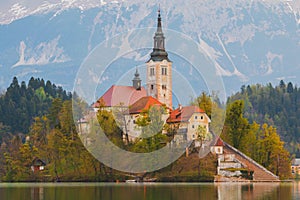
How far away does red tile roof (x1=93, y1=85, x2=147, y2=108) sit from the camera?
104m

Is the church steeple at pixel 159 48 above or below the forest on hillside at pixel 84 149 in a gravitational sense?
above

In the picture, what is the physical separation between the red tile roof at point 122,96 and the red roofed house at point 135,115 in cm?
164

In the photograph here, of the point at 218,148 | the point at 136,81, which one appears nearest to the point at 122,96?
the point at 136,81

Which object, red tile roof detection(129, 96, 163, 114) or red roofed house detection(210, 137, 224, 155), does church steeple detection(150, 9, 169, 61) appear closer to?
red tile roof detection(129, 96, 163, 114)

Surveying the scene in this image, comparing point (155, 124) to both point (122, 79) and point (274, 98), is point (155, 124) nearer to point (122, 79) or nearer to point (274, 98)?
A: point (122, 79)

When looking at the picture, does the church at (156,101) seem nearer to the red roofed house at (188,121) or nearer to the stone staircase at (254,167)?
the red roofed house at (188,121)

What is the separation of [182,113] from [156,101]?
4.32 meters

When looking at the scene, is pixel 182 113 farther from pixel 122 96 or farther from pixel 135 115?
pixel 122 96

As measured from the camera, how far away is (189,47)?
88062 millimetres

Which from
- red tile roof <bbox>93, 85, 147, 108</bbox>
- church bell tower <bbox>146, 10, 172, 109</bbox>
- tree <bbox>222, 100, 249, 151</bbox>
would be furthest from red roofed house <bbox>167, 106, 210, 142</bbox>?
red tile roof <bbox>93, 85, 147, 108</bbox>

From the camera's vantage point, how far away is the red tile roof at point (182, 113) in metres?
99.4

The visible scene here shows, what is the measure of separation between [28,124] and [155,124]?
65.4m

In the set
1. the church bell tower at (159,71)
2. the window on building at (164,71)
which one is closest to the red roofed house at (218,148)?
the church bell tower at (159,71)

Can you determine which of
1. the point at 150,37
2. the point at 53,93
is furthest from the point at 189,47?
the point at 53,93
